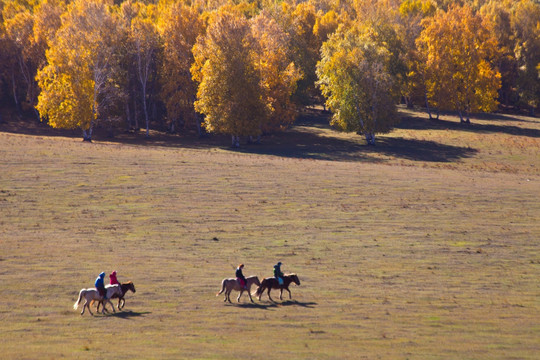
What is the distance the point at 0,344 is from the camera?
71.1ft

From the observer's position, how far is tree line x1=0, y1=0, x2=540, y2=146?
91.3 meters

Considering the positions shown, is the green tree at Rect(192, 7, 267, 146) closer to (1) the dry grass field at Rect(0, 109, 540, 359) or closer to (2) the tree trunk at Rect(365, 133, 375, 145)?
(1) the dry grass field at Rect(0, 109, 540, 359)

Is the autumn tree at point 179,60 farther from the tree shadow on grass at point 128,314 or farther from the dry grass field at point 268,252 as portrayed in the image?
the tree shadow on grass at point 128,314

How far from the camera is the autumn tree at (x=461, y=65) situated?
113125 millimetres

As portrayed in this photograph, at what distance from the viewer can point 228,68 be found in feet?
298

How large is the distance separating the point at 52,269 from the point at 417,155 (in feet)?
206

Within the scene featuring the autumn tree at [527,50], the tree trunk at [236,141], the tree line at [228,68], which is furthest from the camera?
the autumn tree at [527,50]

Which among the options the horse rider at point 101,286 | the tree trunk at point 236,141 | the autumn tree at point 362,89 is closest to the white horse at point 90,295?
the horse rider at point 101,286

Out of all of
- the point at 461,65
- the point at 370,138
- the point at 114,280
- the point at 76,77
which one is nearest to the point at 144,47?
the point at 76,77

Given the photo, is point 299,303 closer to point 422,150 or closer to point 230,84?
point 422,150

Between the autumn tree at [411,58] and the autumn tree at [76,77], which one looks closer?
the autumn tree at [76,77]

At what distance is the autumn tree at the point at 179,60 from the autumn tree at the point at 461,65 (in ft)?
145

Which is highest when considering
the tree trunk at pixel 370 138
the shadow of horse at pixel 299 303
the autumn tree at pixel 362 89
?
the autumn tree at pixel 362 89

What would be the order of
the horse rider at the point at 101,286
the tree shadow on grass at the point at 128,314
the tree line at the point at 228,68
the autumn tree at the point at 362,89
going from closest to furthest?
the horse rider at the point at 101,286
the tree shadow on grass at the point at 128,314
the tree line at the point at 228,68
the autumn tree at the point at 362,89
